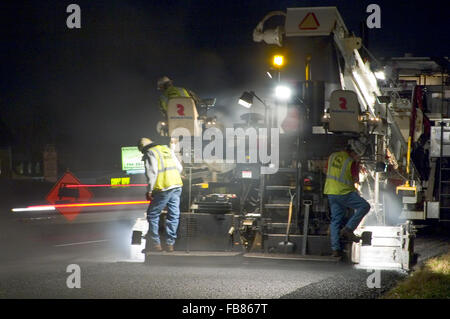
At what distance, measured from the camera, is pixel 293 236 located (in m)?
9.13

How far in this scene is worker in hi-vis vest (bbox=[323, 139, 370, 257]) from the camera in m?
8.89

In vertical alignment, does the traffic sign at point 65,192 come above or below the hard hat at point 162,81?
below

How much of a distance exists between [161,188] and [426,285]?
12.9 ft

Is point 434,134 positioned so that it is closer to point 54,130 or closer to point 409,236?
point 409,236

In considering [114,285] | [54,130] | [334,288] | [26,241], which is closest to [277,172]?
[334,288]

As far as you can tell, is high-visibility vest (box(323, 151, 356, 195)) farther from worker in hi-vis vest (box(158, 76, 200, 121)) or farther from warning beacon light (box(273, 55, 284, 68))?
worker in hi-vis vest (box(158, 76, 200, 121))

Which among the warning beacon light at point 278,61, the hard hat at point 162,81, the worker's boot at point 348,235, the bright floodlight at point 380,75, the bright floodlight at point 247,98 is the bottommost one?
the worker's boot at point 348,235

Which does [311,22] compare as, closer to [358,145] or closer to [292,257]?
[358,145]

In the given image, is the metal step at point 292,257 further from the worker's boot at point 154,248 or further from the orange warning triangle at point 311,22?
the orange warning triangle at point 311,22

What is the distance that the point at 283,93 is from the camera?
367 inches

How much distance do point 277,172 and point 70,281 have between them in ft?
11.3

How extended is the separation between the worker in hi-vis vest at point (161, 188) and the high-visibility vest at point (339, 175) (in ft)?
7.30

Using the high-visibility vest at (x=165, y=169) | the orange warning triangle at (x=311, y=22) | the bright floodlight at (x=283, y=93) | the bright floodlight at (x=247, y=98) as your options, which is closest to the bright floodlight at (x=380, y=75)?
the orange warning triangle at (x=311, y=22)

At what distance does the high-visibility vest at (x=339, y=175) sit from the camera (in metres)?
8.92
